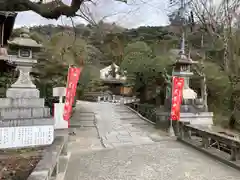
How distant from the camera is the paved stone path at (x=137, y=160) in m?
5.03

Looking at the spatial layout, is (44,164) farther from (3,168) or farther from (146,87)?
(146,87)

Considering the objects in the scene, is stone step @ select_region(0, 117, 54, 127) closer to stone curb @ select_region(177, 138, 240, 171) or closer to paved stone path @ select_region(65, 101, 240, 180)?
paved stone path @ select_region(65, 101, 240, 180)

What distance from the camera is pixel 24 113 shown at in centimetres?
578

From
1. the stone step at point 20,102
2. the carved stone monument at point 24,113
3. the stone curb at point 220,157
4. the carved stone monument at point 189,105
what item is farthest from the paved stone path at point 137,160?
the stone step at point 20,102

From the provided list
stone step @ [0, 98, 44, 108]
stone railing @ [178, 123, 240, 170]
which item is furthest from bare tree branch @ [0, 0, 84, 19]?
stone railing @ [178, 123, 240, 170]

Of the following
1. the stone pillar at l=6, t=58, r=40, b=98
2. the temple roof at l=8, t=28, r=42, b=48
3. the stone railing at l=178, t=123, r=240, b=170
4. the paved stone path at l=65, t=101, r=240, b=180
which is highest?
the temple roof at l=8, t=28, r=42, b=48

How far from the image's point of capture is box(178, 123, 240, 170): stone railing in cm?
565

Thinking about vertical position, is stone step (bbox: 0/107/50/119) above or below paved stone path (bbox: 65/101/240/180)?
above

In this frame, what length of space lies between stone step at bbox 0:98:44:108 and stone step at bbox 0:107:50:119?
0.14 m

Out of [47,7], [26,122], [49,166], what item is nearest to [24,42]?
[26,122]

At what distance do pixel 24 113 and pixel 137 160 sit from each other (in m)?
3.38

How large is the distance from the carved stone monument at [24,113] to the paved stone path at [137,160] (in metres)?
1.23

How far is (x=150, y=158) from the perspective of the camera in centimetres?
629

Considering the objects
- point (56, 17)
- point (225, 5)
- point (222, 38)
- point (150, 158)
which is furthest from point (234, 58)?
point (56, 17)
